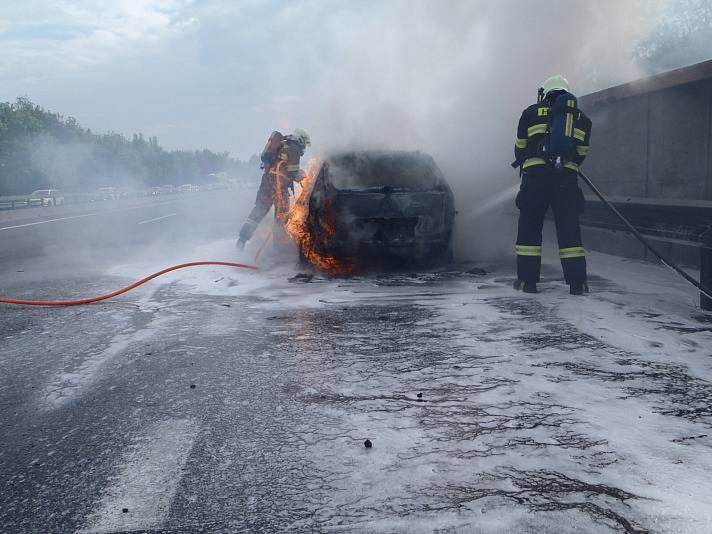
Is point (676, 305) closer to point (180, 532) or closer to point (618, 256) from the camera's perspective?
point (618, 256)

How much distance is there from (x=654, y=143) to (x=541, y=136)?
2803 millimetres

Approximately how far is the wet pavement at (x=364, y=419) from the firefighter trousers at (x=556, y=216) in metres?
0.54

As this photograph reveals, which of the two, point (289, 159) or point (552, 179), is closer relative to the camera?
point (552, 179)

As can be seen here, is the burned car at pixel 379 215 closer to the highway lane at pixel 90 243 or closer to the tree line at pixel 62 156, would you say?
the highway lane at pixel 90 243

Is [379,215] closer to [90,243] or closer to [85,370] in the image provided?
[85,370]

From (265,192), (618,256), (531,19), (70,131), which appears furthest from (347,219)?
(70,131)

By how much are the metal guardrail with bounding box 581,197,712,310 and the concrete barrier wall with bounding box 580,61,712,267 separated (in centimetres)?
68

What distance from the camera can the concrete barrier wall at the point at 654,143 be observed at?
7758mm

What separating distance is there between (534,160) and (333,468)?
4.96 meters

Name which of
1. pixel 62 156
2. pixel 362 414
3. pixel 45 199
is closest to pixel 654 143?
pixel 362 414

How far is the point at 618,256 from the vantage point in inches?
382

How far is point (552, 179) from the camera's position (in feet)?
22.6

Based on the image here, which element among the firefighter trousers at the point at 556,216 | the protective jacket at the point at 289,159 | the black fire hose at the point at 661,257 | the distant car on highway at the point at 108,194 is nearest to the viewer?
the black fire hose at the point at 661,257

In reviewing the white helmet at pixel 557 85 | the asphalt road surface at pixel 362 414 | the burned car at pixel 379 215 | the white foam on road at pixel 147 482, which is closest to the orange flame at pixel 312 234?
the burned car at pixel 379 215
